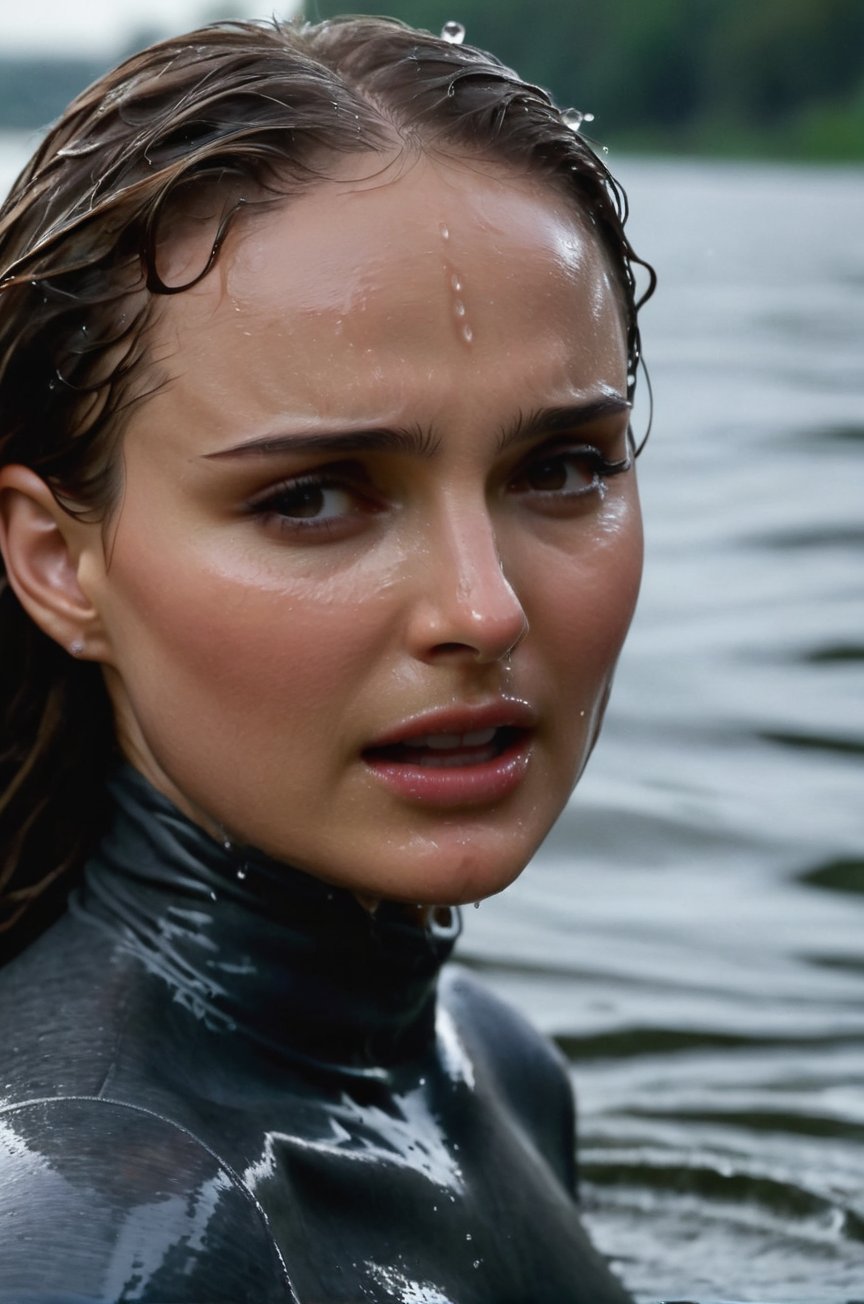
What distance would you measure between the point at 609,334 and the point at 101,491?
0.58 metres

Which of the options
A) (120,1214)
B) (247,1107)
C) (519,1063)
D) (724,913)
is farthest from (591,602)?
(724,913)

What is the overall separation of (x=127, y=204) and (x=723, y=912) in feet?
10.9

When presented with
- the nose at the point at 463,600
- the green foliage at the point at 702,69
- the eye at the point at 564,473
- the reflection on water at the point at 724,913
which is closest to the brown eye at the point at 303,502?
the nose at the point at 463,600

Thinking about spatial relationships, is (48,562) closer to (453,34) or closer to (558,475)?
(558,475)

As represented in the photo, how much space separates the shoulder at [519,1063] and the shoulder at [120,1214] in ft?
3.29

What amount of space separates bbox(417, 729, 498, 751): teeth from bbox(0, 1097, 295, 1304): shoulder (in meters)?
0.46

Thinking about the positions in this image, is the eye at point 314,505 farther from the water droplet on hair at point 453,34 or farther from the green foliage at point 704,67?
the green foliage at point 704,67

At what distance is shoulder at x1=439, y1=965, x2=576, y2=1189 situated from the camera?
3.10 meters

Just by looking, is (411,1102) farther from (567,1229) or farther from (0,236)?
(0,236)

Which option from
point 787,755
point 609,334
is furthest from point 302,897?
point 787,755

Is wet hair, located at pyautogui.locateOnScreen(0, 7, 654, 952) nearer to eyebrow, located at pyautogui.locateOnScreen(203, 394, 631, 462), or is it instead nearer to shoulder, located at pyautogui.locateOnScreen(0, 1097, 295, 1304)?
eyebrow, located at pyautogui.locateOnScreen(203, 394, 631, 462)

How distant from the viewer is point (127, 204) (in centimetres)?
232

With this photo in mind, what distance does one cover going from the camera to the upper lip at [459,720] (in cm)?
223

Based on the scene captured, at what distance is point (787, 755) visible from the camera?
627cm
